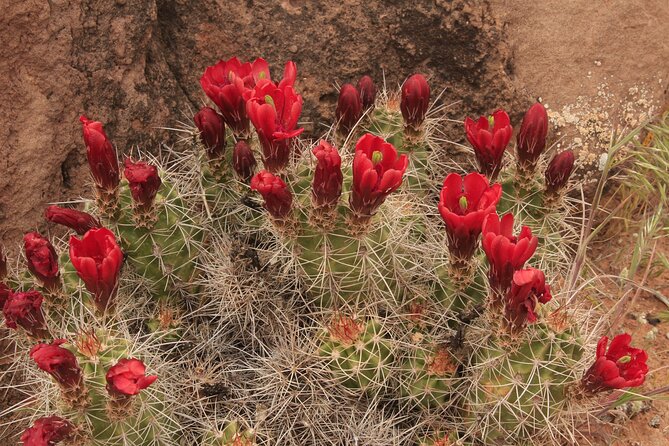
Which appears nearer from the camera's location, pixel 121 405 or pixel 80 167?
pixel 121 405

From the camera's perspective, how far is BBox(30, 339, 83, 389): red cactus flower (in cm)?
212

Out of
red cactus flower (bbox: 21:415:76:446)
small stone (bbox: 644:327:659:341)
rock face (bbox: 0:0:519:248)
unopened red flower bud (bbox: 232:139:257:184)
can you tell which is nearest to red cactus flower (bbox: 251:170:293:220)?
unopened red flower bud (bbox: 232:139:257:184)

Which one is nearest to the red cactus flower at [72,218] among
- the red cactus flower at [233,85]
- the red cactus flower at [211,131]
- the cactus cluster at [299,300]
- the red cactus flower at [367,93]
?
the cactus cluster at [299,300]

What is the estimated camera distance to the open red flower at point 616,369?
2.31 metres

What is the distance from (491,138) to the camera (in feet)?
9.12

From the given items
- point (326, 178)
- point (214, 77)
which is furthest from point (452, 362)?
point (214, 77)

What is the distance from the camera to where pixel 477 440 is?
8.66ft

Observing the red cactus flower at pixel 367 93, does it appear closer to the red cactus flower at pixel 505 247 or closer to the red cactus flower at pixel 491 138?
the red cactus flower at pixel 491 138

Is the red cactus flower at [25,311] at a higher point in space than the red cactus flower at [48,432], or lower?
higher

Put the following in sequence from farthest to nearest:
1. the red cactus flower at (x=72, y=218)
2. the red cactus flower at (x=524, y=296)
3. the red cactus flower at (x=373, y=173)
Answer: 1. the red cactus flower at (x=72, y=218)
2. the red cactus flower at (x=373, y=173)
3. the red cactus flower at (x=524, y=296)

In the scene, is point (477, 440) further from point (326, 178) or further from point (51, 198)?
point (51, 198)

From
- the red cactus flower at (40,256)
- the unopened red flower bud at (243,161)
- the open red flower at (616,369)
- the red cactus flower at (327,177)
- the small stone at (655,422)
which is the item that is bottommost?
the small stone at (655,422)

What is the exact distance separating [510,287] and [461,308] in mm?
431

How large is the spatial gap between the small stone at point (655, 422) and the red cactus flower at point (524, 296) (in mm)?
1155
